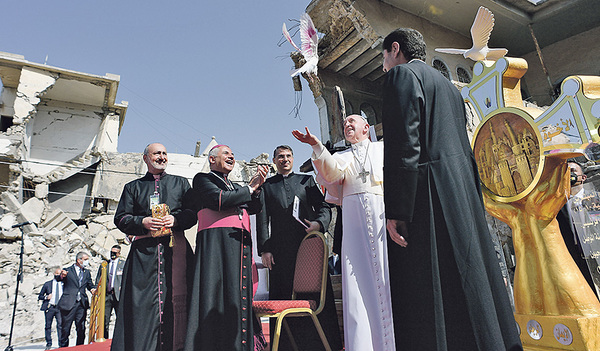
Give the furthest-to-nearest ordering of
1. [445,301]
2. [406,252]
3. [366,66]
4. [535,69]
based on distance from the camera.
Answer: [535,69]
[366,66]
[406,252]
[445,301]

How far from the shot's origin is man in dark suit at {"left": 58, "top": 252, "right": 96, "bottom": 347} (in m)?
7.57

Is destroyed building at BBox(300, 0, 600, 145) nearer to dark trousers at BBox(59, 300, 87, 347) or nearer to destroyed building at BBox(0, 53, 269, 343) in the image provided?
dark trousers at BBox(59, 300, 87, 347)

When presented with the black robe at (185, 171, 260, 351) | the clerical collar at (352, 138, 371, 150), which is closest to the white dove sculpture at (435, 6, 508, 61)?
the clerical collar at (352, 138, 371, 150)

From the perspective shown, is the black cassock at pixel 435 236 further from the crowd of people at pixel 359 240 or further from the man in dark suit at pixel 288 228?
the man in dark suit at pixel 288 228

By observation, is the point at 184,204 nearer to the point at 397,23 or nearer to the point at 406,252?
the point at 406,252

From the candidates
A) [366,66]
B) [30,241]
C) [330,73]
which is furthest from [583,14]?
[30,241]

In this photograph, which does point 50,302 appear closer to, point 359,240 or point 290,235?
point 290,235

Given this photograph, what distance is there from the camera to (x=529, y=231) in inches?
109

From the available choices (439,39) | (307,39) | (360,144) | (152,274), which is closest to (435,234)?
(360,144)

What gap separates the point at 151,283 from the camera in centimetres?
320

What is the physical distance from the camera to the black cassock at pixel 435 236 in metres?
1.60

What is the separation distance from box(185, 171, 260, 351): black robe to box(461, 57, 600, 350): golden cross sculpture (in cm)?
224

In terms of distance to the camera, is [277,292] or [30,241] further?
[30,241]

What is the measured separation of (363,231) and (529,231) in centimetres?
137
